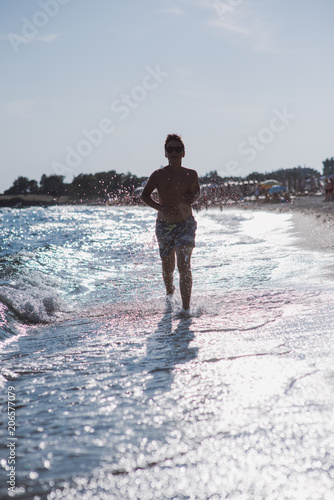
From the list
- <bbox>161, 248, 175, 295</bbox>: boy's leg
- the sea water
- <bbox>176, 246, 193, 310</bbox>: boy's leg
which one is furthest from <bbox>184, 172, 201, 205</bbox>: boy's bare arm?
the sea water

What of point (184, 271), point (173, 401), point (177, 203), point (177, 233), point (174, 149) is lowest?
point (173, 401)

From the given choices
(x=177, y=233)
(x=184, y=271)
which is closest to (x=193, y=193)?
(x=177, y=233)

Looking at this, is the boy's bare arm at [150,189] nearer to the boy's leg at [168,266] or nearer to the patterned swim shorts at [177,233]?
the patterned swim shorts at [177,233]

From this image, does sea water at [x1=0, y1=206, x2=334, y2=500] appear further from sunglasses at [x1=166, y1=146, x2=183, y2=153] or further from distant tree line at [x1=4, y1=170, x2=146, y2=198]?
distant tree line at [x1=4, y1=170, x2=146, y2=198]

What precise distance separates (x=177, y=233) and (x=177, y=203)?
32cm

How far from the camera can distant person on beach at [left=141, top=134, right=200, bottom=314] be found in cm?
481

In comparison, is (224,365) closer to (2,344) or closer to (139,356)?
(139,356)

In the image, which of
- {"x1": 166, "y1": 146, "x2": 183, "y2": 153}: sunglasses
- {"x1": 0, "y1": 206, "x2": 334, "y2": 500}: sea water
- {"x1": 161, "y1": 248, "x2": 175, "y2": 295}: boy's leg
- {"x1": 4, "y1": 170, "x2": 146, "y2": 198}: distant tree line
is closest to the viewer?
{"x1": 0, "y1": 206, "x2": 334, "y2": 500}: sea water

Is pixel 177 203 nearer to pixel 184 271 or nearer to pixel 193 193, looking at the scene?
pixel 193 193

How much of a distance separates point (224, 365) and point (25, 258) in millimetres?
10149

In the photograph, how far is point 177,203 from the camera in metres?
4.88

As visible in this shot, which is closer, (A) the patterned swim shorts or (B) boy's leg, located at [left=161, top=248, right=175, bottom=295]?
(A) the patterned swim shorts

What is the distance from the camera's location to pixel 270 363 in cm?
287

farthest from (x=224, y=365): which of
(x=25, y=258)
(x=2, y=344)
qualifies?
(x=25, y=258)
